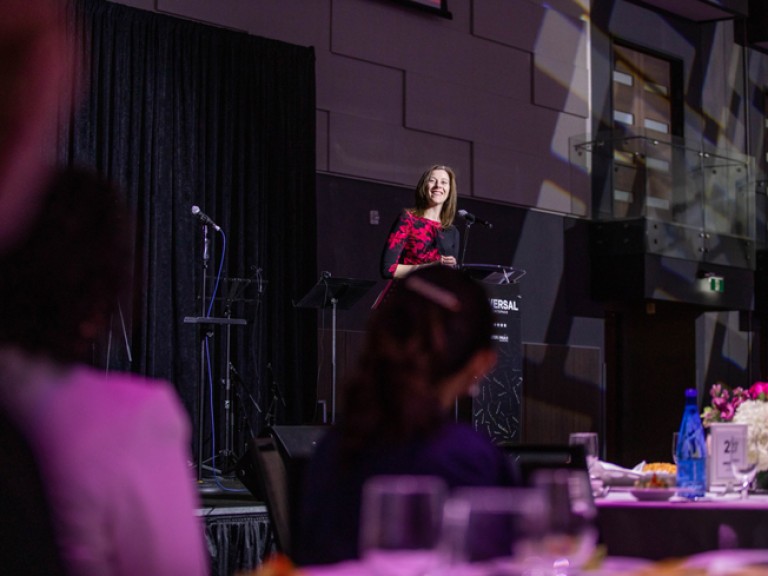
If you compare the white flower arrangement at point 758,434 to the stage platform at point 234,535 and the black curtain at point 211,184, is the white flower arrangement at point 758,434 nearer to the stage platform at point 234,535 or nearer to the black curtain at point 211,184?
the stage platform at point 234,535

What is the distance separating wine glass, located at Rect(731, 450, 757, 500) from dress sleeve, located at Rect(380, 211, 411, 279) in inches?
126

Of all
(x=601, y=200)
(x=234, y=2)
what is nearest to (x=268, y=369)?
(x=234, y=2)

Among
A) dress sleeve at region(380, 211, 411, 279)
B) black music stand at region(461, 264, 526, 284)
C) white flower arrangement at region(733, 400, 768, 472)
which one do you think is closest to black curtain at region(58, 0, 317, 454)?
dress sleeve at region(380, 211, 411, 279)

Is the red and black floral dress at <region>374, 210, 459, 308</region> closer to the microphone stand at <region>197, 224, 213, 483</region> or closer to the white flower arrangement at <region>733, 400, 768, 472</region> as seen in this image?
the microphone stand at <region>197, 224, 213, 483</region>

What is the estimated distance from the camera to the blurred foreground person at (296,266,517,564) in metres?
1.50

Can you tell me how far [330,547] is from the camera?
59.6 inches

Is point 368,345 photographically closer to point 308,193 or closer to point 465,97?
point 308,193

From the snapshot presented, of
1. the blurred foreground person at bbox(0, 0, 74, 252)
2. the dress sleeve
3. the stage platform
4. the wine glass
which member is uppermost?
the dress sleeve

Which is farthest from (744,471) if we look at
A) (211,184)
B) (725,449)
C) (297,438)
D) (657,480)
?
(211,184)

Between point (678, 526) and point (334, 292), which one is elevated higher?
point (334, 292)

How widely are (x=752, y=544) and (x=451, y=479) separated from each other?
3.46 ft

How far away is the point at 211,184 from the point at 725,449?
4.88 m

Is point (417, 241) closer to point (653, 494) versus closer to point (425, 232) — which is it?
point (425, 232)

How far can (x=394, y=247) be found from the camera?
5703mm
